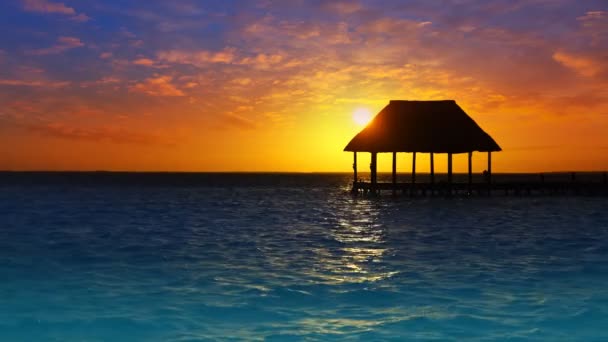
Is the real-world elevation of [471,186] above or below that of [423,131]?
below

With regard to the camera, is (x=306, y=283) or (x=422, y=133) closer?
(x=306, y=283)

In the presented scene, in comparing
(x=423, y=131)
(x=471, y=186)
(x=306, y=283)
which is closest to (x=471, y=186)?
(x=471, y=186)

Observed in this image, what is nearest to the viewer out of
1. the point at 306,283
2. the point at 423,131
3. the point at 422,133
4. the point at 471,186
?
the point at 306,283

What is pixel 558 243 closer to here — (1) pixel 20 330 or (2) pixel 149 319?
(2) pixel 149 319

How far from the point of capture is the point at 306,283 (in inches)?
486

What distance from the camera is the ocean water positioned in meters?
9.16

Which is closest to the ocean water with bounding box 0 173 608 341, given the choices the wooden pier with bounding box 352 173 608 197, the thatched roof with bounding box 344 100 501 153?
the thatched roof with bounding box 344 100 501 153

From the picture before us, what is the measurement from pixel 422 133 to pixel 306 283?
28.7 m

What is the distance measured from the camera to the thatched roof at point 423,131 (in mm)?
39281

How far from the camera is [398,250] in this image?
1759cm

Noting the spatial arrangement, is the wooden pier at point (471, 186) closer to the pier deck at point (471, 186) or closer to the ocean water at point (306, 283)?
the pier deck at point (471, 186)

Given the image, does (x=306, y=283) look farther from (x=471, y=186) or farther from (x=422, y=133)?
(x=471, y=186)

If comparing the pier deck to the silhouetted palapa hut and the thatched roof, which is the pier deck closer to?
the silhouetted palapa hut

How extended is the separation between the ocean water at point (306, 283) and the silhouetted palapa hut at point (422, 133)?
595 inches
